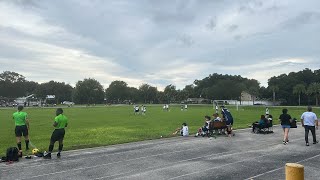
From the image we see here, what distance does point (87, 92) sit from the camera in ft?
470

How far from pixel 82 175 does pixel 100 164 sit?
1.68 metres

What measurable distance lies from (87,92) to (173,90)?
140 ft

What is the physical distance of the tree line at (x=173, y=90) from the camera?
416ft

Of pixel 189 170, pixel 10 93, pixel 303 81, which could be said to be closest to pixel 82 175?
pixel 189 170

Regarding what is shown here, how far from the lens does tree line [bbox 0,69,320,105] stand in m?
127

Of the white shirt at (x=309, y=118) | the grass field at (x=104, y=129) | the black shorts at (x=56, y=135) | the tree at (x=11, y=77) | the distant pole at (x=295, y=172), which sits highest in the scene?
the tree at (x=11, y=77)

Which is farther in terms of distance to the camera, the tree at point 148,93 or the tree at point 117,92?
the tree at point 117,92

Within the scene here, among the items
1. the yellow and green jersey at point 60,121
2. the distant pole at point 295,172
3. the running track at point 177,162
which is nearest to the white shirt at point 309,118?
the running track at point 177,162

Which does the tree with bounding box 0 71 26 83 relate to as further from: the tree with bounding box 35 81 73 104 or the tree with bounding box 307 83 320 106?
the tree with bounding box 307 83 320 106

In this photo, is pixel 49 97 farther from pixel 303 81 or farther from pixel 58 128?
pixel 58 128

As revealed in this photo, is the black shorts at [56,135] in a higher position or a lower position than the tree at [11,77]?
lower

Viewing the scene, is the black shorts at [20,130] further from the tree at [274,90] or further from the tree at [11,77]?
the tree at [11,77]

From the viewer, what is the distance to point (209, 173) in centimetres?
1041

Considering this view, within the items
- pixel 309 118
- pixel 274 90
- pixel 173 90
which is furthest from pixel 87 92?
pixel 309 118
